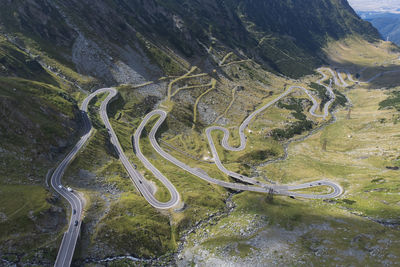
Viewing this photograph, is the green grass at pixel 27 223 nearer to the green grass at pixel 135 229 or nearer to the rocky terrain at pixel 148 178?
the rocky terrain at pixel 148 178

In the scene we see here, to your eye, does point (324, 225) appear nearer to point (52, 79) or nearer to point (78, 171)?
point (78, 171)

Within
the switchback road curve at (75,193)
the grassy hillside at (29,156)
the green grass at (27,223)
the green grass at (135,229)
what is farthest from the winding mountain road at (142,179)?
the green grass at (135,229)

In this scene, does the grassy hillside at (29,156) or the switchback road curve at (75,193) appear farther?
the switchback road curve at (75,193)

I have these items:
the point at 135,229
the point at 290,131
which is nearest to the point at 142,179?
the point at 135,229

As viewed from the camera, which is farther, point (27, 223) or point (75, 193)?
point (75, 193)

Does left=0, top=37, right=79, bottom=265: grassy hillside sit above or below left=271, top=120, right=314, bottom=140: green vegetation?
above

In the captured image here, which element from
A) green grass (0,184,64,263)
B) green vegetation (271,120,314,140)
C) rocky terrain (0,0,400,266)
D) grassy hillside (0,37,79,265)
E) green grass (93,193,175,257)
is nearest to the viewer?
green grass (0,184,64,263)

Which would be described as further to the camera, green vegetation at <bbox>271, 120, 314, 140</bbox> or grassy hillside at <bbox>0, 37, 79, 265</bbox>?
green vegetation at <bbox>271, 120, 314, 140</bbox>

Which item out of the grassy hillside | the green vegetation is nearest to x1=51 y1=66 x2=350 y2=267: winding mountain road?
the grassy hillside

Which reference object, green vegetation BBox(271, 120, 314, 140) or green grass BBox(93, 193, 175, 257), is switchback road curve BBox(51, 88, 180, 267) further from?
green vegetation BBox(271, 120, 314, 140)

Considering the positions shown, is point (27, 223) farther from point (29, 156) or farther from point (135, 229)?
point (29, 156)

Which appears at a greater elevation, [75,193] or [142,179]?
[75,193]
